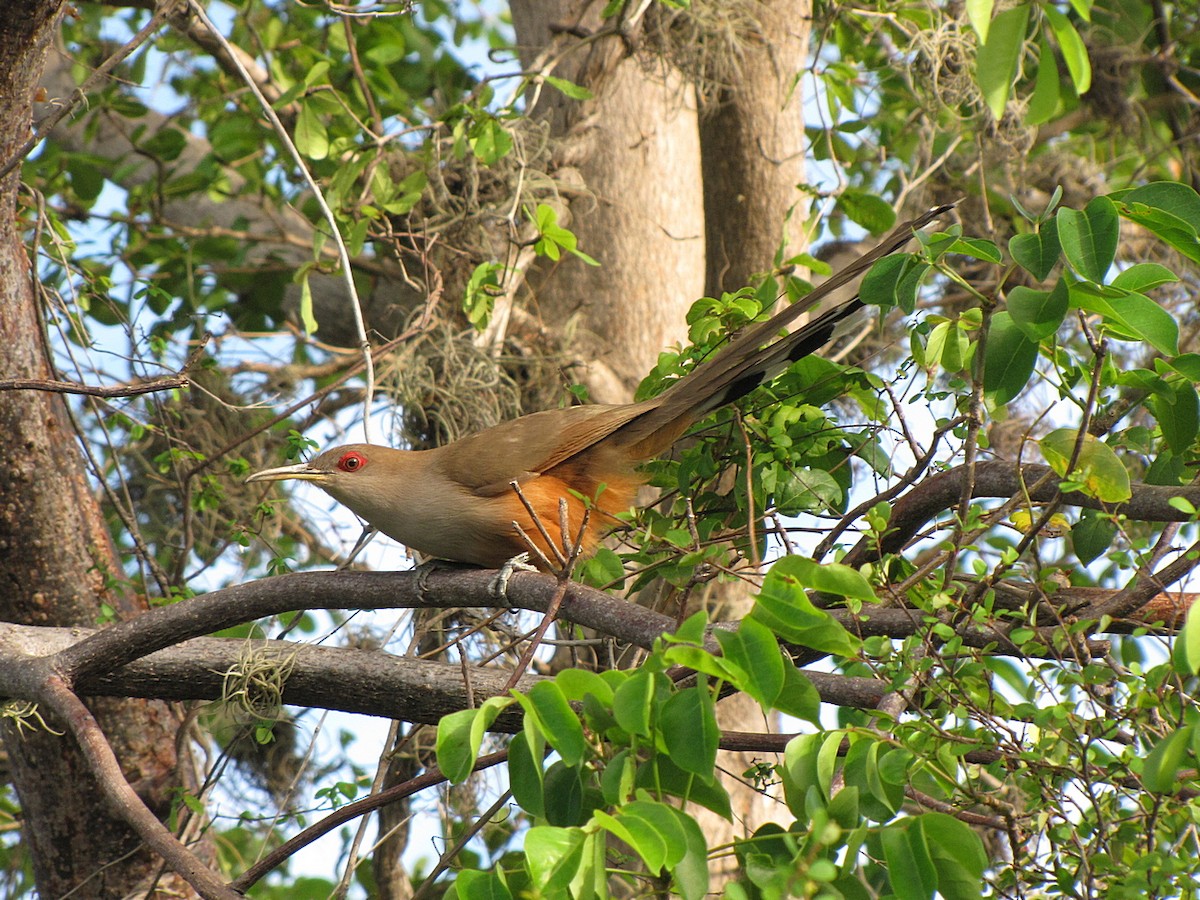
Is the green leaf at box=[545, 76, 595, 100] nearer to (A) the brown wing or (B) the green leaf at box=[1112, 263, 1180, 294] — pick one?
(A) the brown wing

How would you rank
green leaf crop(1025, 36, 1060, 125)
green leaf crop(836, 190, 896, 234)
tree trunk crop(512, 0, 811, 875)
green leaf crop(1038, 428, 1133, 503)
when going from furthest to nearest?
tree trunk crop(512, 0, 811, 875) < green leaf crop(836, 190, 896, 234) < green leaf crop(1038, 428, 1133, 503) < green leaf crop(1025, 36, 1060, 125)

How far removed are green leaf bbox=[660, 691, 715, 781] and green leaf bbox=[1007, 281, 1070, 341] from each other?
0.64m

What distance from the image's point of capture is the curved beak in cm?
397

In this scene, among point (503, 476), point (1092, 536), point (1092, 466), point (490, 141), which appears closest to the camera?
point (1092, 466)

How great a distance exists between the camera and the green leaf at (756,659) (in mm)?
1643

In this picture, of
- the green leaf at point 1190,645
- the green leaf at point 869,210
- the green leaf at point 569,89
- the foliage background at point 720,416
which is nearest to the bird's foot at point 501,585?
the foliage background at point 720,416

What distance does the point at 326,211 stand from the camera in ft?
13.1

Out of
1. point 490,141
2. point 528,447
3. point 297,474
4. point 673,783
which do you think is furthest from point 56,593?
point 673,783

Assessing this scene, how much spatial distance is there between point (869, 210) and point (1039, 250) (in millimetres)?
3059

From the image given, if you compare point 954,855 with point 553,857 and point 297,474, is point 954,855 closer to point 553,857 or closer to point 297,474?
point 553,857

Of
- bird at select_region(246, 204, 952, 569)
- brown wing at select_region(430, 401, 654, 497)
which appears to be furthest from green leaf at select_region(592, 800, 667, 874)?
brown wing at select_region(430, 401, 654, 497)

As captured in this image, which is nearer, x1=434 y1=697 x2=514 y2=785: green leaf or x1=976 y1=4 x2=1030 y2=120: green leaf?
x1=976 y1=4 x2=1030 y2=120: green leaf

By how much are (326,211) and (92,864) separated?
7.85 ft

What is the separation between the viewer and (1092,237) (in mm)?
1742
